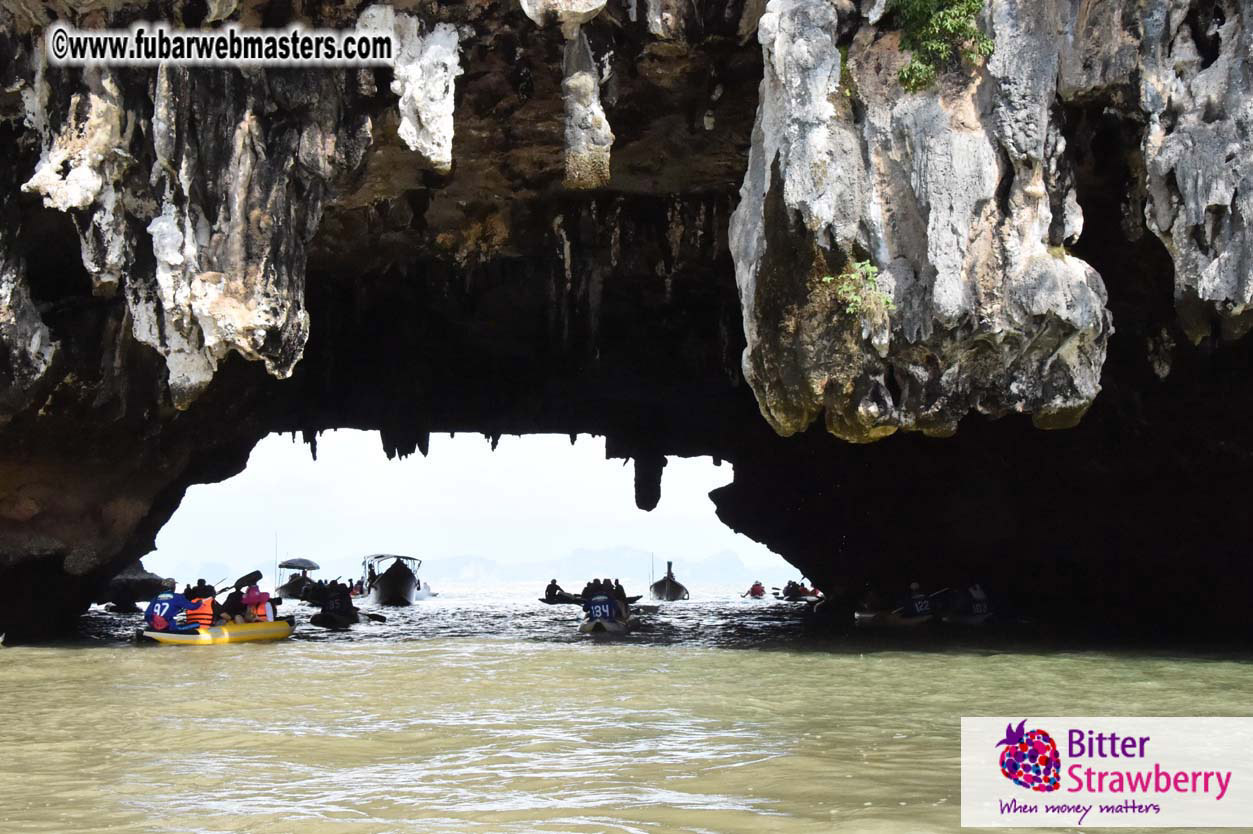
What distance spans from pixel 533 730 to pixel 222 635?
10.7 m

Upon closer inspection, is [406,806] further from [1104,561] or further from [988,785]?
[1104,561]

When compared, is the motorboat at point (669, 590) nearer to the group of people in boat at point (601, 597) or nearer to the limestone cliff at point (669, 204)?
the group of people in boat at point (601, 597)

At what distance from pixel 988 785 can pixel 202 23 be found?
32.8 feet

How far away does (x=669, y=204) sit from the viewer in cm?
1576

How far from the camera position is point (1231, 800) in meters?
5.90

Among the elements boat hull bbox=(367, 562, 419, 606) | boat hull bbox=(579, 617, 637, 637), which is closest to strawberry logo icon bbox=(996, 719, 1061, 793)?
boat hull bbox=(579, 617, 637, 637)

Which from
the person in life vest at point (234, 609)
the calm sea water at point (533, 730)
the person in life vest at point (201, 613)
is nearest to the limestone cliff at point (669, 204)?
→ the person in life vest at point (201, 613)

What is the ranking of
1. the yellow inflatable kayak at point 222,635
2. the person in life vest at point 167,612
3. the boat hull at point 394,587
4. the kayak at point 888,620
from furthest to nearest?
the boat hull at point 394,587
the kayak at point 888,620
the person in life vest at point 167,612
the yellow inflatable kayak at point 222,635

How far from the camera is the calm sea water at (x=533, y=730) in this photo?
5.76 metres

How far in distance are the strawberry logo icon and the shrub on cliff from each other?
21.6 ft

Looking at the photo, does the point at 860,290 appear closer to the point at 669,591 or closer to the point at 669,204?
the point at 669,204

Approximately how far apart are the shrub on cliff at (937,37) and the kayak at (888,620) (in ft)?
37.0

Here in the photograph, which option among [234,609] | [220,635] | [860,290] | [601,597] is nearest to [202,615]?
[220,635]

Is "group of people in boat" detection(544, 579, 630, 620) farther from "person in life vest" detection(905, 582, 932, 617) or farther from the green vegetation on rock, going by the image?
the green vegetation on rock
